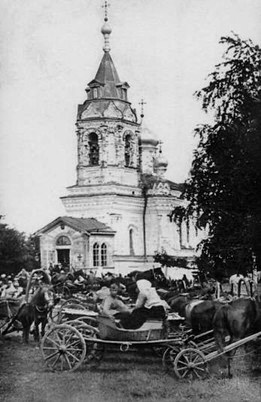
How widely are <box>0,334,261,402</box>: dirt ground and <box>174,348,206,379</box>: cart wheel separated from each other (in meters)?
0.16

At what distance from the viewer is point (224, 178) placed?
1462 cm

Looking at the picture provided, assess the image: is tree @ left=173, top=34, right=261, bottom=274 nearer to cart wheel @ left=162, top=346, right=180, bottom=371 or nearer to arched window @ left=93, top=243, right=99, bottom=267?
cart wheel @ left=162, top=346, right=180, bottom=371

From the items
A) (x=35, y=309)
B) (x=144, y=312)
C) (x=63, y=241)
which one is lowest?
(x=35, y=309)

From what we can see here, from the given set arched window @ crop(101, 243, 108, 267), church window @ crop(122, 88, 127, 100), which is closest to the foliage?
arched window @ crop(101, 243, 108, 267)

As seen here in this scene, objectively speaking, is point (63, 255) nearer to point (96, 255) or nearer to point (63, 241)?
point (63, 241)

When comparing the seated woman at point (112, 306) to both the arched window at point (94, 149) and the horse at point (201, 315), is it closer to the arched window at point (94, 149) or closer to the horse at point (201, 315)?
the horse at point (201, 315)

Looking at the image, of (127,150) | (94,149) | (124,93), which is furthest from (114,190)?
(124,93)

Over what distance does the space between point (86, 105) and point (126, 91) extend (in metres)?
3.53

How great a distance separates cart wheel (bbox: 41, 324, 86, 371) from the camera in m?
10.6

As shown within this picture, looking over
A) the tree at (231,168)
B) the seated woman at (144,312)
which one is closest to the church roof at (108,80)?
the tree at (231,168)

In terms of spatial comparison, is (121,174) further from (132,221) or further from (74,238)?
(74,238)

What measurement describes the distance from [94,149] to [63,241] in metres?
7.87

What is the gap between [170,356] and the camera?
10836 millimetres

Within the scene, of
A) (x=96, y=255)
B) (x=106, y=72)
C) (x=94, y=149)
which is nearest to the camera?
(x=96, y=255)
